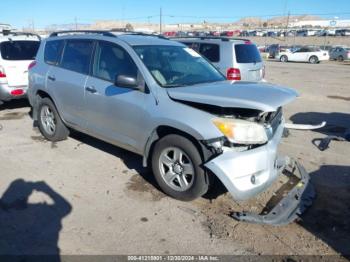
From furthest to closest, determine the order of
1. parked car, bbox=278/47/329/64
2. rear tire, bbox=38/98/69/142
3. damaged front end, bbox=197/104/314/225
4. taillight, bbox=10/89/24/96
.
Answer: parked car, bbox=278/47/329/64 → taillight, bbox=10/89/24/96 → rear tire, bbox=38/98/69/142 → damaged front end, bbox=197/104/314/225

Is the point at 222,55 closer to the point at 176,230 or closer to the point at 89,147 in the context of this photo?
the point at 89,147

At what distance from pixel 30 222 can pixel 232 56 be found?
6668 mm

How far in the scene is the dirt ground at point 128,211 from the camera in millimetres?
3551

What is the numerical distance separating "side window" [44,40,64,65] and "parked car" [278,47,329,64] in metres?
31.0

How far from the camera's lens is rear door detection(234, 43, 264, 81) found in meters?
9.25

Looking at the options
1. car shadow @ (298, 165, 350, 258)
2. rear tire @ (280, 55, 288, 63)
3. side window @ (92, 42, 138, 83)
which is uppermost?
side window @ (92, 42, 138, 83)

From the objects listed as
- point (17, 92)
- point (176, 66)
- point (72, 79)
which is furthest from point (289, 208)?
point (17, 92)

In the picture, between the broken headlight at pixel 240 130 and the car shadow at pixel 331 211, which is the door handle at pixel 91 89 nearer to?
the broken headlight at pixel 240 130

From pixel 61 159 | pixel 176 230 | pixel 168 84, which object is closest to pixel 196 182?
pixel 176 230

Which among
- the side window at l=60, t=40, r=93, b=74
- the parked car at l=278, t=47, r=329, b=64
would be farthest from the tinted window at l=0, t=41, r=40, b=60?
the parked car at l=278, t=47, r=329, b=64

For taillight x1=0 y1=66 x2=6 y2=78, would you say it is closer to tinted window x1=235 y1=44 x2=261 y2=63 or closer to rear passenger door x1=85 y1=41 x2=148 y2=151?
rear passenger door x1=85 y1=41 x2=148 y2=151

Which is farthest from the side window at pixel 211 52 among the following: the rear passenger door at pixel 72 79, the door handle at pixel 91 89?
the door handle at pixel 91 89

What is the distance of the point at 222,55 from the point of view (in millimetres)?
9281

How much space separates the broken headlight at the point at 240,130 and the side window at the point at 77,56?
2.52 meters
